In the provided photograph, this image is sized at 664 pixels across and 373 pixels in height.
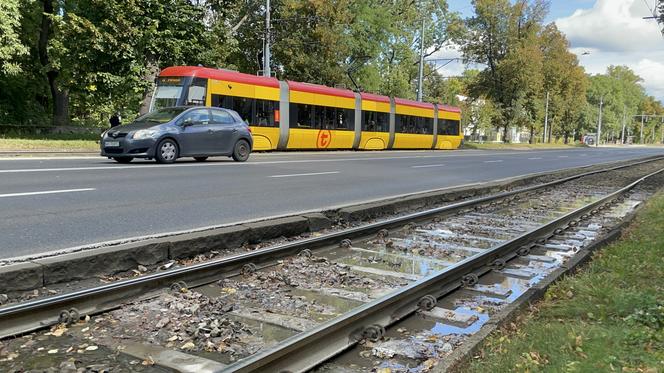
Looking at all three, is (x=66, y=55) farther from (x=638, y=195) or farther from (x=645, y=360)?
(x=645, y=360)

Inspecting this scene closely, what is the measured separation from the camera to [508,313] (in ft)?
14.0

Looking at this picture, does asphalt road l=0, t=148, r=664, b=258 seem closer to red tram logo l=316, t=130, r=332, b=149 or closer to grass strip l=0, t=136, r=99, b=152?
grass strip l=0, t=136, r=99, b=152

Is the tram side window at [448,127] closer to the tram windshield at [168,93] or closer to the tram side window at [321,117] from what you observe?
the tram side window at [321,117]

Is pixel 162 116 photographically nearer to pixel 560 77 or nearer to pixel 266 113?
pixel 266 113

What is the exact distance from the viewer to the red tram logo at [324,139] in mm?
27766

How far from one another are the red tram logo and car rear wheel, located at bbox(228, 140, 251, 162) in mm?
9971

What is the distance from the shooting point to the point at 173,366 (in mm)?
3334

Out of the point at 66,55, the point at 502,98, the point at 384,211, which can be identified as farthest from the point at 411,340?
the point at 502,98

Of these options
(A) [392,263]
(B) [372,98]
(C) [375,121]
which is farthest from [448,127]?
(A) [392,263]

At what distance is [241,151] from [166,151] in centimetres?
295

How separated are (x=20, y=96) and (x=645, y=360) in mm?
38957

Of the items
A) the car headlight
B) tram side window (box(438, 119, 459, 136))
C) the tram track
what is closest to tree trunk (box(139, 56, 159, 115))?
the car headlight

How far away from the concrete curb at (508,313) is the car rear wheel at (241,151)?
39.8 feet

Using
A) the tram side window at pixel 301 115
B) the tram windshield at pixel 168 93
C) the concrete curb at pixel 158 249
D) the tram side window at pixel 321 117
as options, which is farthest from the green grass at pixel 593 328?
the tram side window at pixel 321 117
